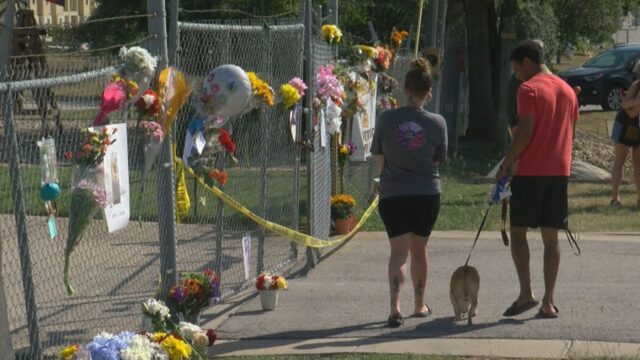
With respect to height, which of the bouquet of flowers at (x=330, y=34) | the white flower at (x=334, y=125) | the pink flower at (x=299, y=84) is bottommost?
the white flower at (x=334, y=125)

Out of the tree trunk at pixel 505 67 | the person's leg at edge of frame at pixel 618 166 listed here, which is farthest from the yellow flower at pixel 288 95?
the tree trunk at pixel 505 67

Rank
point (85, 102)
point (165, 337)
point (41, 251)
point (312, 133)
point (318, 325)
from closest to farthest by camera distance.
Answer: point (165, 337) → point (85, 102) → point (318, 325) → point (41, 251) → point (312, 133)

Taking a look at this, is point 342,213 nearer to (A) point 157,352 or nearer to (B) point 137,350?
(A) point 157,352

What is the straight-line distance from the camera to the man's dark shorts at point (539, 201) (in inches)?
290

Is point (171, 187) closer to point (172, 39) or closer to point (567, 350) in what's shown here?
point (172, 39)

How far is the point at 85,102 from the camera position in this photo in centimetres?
588

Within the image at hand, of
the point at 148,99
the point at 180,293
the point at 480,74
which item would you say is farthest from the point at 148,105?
the point at 480,74

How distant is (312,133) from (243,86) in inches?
98.7

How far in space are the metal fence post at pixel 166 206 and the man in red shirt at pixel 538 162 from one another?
2155 millimetres

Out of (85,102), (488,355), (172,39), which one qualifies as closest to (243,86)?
(172,39)

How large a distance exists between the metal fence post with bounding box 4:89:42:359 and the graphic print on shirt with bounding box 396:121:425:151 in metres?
2.69

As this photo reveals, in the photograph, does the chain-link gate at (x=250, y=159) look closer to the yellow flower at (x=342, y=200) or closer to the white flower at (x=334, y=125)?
the white flower at (x=334, y=125)

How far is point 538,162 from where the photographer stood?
7.33 metres

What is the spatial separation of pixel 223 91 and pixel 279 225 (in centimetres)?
233
